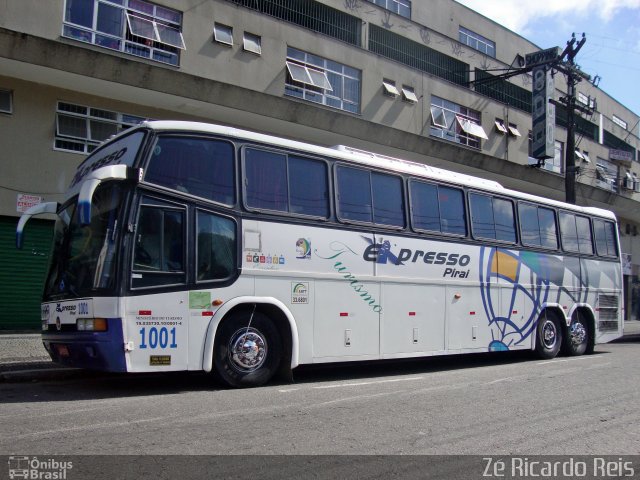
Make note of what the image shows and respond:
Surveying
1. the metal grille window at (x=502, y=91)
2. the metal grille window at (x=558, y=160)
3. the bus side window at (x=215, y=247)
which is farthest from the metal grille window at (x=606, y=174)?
the bus side window at (x=215, y=247)

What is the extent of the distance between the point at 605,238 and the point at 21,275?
1473 cm

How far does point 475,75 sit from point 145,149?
24.5 metres

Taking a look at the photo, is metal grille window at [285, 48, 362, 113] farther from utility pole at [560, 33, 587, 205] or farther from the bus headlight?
the bus headlight

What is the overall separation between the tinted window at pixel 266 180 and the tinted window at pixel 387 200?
1.82 meters

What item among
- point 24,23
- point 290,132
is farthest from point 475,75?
point 24,23

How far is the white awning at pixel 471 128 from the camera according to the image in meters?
26.1

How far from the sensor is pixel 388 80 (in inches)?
901

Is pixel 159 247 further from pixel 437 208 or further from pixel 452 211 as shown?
pixel 452 211

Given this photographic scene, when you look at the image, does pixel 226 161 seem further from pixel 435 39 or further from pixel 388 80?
pixel 435 39

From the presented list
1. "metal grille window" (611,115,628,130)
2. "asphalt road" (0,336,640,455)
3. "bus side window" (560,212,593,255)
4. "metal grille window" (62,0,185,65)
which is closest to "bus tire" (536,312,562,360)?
"bus side window" (560,212,593,255)

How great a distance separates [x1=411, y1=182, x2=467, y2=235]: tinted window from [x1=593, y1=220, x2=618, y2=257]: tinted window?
5570mm

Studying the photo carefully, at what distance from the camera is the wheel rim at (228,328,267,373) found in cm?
804

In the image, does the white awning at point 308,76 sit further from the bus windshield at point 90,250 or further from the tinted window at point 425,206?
the bus windshield at point 90,250

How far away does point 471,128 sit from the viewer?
26359 millimetres
